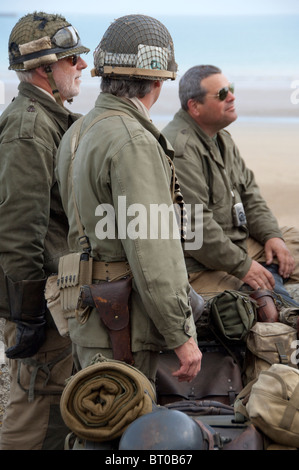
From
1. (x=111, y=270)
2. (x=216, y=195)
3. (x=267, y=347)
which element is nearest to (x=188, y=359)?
(x=111, y=270)

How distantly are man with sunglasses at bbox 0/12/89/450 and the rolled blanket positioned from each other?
A: 1067 mm

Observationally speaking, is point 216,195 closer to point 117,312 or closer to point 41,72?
point 41,72

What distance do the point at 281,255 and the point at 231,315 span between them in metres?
1.55

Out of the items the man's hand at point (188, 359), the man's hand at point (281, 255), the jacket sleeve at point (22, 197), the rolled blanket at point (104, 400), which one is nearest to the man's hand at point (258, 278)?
the man's hand at point (281, 255)

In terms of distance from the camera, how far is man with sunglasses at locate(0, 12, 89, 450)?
3648 mm

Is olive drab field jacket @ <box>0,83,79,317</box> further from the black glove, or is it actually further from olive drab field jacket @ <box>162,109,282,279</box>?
olive drab field jacket @ <box>162,109,282,279</box>

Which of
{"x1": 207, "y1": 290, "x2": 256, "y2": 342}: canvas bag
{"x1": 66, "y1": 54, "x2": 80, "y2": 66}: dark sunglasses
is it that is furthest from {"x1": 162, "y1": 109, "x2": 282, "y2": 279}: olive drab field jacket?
{"x1": 66, "y1": 54, "x2": 80, "y2": 66}: dark sunglasses

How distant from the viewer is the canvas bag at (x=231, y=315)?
3.95m

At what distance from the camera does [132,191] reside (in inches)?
113

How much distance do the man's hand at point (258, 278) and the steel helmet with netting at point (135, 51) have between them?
2.18 metres
